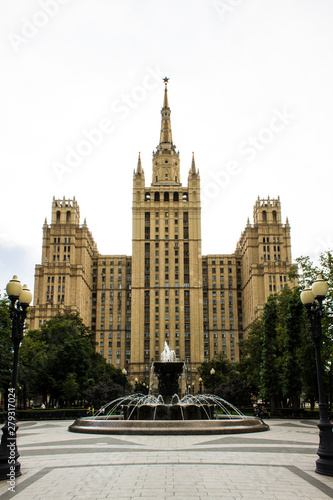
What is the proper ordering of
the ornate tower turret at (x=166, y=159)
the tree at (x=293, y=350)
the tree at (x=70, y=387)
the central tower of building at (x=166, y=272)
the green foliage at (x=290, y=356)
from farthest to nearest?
the ornate tower turret at (x=166, y=159)
the central tower of building at (x=166, y=272)
the tree at (x=70, y=387)
the tree at (x=293, y=350)
the green foliage at (x=290, y=356)

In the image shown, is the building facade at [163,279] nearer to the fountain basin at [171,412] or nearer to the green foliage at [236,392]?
the green foliage at [236,392]

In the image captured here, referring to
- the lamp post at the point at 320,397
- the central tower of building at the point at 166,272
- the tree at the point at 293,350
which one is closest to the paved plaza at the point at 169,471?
the lamp post at the point at 320,397

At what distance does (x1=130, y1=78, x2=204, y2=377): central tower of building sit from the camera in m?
100

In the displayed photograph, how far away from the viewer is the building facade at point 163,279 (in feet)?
329

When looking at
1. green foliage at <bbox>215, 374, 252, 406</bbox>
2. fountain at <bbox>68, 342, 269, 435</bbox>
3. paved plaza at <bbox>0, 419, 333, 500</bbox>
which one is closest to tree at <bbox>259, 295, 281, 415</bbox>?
green foliage at <bbox>215, 374, 252, 406</bbox>

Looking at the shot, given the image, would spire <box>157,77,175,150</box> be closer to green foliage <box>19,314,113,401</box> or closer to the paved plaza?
green foliage <box>19,314,113,401</box>

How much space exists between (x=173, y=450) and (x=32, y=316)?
87.2 m

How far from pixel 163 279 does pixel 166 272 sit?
183cm

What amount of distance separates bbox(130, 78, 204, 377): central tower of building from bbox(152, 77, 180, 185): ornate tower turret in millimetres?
1184

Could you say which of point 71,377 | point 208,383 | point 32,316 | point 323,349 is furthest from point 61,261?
point 323,349

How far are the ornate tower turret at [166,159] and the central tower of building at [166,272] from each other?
1.18 meters

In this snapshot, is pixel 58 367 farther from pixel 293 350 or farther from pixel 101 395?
pixel 293 350

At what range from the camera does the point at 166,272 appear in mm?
105500

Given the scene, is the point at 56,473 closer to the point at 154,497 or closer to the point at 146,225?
the point at 154,497
